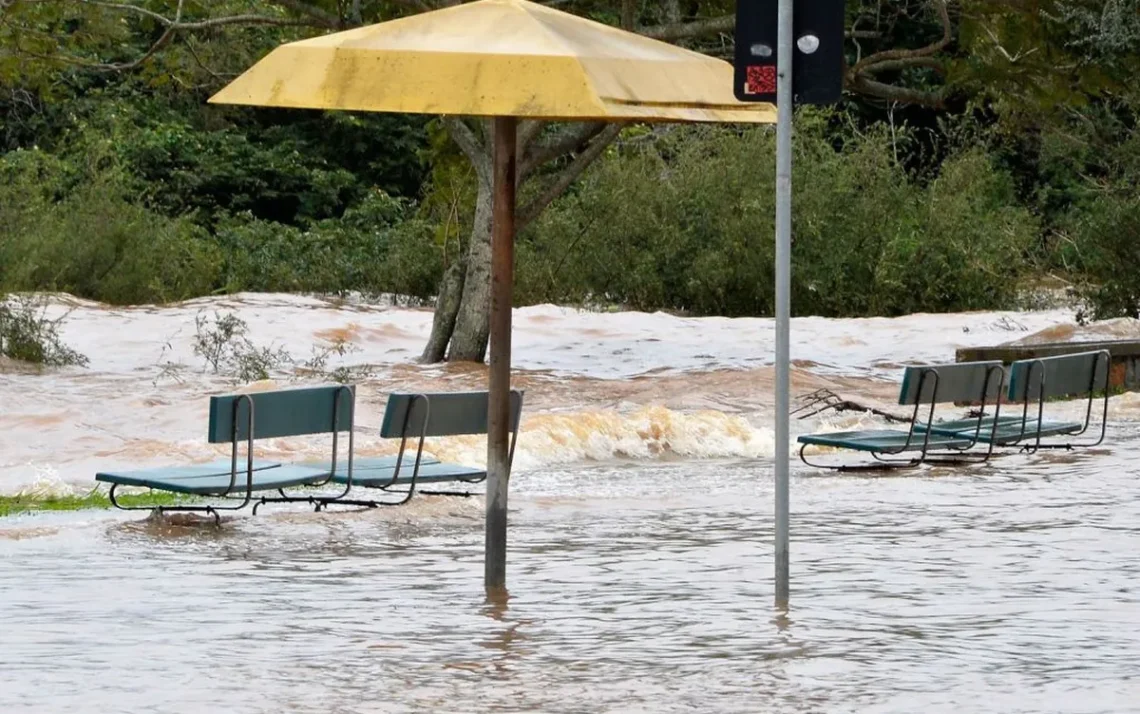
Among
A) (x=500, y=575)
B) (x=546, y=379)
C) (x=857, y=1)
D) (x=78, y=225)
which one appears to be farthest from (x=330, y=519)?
(x=78, y=225)

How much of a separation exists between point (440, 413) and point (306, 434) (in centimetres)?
74

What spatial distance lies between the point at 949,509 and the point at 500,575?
4106 millimetres

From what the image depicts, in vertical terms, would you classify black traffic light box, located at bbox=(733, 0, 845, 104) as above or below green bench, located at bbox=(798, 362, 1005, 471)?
above

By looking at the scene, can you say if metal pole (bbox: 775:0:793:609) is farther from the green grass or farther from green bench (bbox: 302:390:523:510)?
the green grass

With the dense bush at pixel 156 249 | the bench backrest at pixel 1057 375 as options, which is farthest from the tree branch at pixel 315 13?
the bench backrest at pixel 1057 375

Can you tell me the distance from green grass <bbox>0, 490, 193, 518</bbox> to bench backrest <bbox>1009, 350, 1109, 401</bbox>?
6065 millimetres

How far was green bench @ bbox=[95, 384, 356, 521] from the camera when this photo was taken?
11.7 meters

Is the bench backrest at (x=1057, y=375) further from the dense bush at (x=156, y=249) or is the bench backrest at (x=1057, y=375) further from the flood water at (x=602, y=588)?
the dense bush at (x=156, y=249)

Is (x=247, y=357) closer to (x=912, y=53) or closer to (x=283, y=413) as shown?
(x=912, y=53)

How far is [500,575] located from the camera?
9.74 meters

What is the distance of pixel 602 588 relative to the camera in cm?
990

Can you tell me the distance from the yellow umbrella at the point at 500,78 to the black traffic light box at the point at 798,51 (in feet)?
1.41

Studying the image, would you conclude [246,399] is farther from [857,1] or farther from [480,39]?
[857,1]

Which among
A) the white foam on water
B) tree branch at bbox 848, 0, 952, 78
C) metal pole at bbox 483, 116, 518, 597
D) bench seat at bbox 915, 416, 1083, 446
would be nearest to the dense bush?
the white foam on water
